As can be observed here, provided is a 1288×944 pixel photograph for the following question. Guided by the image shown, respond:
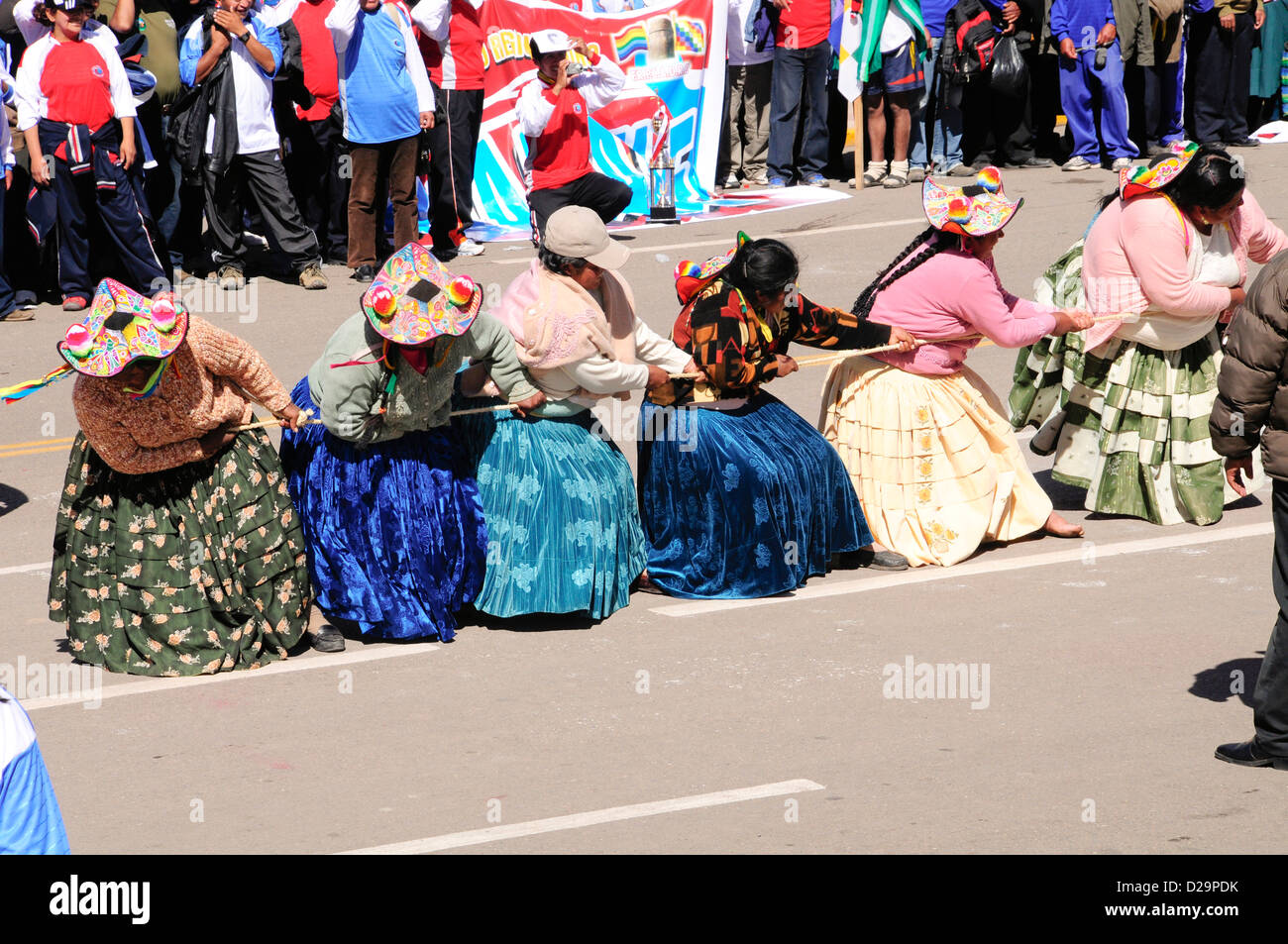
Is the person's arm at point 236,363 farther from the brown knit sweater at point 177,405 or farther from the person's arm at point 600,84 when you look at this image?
the person's arm at point 600,84

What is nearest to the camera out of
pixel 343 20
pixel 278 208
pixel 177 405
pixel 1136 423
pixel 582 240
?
pixel 177 405

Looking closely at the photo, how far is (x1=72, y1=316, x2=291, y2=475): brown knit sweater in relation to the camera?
699 cm

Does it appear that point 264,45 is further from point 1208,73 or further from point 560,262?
point 1208,73

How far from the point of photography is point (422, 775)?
20.7ft

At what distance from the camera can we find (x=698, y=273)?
27.3 ft

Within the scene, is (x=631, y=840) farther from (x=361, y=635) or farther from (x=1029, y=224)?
(x=1029, y=224)

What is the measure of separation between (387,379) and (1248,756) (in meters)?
3.48

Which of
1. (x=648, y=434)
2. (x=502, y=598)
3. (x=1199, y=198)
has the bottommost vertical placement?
(x=502, y=598)

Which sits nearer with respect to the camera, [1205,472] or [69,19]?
[1205,472]

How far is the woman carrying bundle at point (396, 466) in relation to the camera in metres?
7.28

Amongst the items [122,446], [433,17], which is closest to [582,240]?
[122,446]

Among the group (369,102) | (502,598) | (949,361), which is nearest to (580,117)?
(369,102)

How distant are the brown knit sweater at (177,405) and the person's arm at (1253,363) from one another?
3592 mm

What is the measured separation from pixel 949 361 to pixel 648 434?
4.72ft
